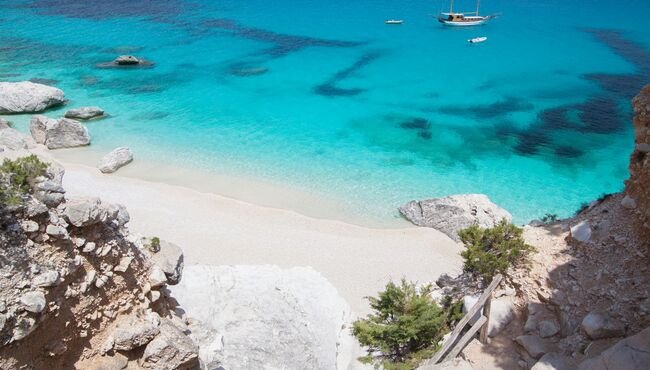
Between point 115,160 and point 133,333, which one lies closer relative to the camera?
point 133,333

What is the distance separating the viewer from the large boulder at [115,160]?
25.8 metres

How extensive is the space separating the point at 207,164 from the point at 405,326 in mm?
18420

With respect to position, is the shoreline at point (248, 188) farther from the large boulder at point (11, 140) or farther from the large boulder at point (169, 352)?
the large boulder at point (169, 352)

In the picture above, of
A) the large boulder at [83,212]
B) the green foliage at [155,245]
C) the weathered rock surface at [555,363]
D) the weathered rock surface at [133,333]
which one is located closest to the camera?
the large boulder at [83,212]

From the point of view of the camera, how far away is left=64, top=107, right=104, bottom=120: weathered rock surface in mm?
32719

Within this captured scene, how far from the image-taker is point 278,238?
2047 centimetres

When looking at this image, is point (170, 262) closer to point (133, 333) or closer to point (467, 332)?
point (133, 333)

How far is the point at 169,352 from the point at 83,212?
317cm

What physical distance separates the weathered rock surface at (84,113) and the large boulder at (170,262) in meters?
25.2

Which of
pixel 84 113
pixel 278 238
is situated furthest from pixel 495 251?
pixel 84 113

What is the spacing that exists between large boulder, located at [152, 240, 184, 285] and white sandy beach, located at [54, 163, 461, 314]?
617 centimetres

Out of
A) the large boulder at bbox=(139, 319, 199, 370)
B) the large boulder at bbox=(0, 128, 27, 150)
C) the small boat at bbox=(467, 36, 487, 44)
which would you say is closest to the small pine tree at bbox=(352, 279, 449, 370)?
the large boulder at bbox=(139, 319, 199, 370)

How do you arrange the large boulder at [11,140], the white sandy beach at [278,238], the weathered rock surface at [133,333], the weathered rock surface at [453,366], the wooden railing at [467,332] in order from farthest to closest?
the large boulder at [11,140]
the white sandy beach at [278,238]
the wooden railing at [467,332]
the weathered rock surface at [453,366]
the weathered rock surface at [133,333]

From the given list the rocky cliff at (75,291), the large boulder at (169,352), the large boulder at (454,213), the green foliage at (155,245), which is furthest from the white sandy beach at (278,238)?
the rocky cliff at (75,291)
